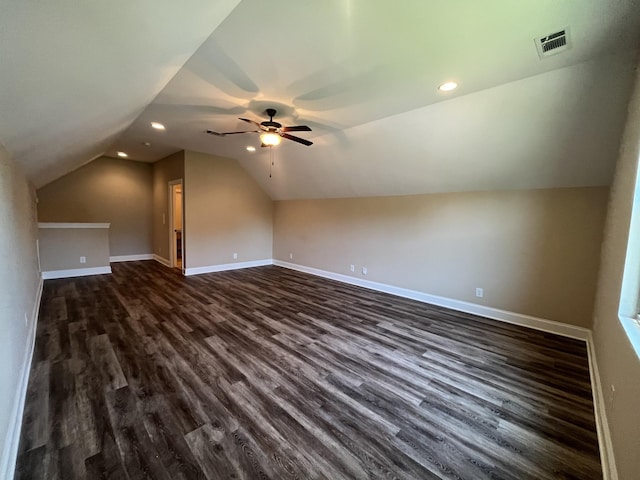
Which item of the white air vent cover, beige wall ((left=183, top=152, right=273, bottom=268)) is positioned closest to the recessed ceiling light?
the white air vent cover

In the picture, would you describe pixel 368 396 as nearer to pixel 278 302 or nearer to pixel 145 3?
pixel 278 302

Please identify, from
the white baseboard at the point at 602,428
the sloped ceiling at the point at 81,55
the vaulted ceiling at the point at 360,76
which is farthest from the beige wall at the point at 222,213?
the white baseboard at the point at 602,428

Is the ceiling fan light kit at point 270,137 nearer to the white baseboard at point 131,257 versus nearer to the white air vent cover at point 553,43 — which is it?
the white air vent cover at point 553,43

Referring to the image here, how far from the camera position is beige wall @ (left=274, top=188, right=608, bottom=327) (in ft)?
10.5

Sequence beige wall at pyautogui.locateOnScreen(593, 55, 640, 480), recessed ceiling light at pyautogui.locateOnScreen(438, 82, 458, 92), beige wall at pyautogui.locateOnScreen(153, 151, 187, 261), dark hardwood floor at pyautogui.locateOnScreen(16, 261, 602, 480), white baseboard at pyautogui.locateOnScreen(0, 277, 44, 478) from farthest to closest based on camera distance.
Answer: beige wall at pyautogui.locateOnScreen(153, 151, 187, 261) → recessed ceiling light at pyautogui.locateOnScreen(438, 82, 458, 92) → dark hardwood floor at pyautogui.locateOnScreen(16, 261, 602, 480) → white baseboard at pyautogui.locateOnScreen(0, 277, 44, 478) → beige wall at pyautogui.locateOnScreen(593, 55, 640, 480)

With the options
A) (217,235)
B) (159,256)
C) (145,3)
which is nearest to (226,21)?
(145,3)

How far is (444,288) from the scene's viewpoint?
425cm

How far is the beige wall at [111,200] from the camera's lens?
6.15 m

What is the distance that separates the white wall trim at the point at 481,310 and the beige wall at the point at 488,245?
0.24 feet

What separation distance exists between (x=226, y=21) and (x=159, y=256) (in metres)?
6.82

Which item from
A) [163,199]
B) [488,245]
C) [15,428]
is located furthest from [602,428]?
[163,199]

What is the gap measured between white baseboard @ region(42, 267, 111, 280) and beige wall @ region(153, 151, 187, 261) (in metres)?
1.33

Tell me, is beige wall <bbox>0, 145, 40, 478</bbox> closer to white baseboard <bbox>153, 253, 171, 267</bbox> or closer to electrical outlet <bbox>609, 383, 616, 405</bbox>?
electrical outlet <bbox>609, 383, 616, 405</bbox>

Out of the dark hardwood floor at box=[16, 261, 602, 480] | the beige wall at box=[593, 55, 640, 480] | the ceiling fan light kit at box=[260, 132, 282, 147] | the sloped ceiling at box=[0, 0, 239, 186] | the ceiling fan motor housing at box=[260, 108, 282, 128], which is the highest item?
the ceiling fan motor housing at box=[260, 108, 282, 128]
